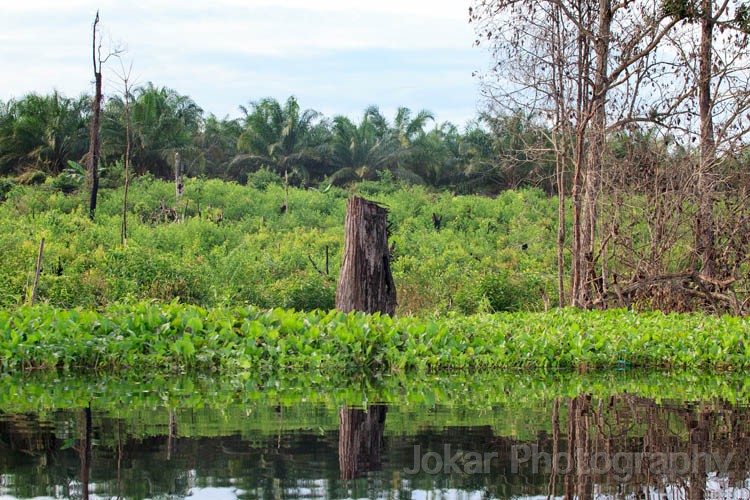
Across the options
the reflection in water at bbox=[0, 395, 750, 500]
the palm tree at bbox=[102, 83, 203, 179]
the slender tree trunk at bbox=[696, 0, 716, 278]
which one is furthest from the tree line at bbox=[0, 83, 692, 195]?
the reflection in water at bbox=[0, 395, 750, 500]

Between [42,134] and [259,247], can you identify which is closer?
[259,247]

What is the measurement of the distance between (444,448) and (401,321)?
13.4 feet

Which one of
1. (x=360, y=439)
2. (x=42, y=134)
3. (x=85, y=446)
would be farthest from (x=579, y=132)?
(x=42, y=134)

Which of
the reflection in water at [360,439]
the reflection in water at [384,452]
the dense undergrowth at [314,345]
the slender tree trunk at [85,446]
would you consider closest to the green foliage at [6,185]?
the dense undergrowth at [314,345]

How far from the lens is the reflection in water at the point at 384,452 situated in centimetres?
404

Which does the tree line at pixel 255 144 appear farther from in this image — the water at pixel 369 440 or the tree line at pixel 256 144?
the water at pixel 369 440

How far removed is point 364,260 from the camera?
32.4 ft

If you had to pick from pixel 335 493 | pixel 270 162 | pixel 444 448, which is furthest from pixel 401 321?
pixel 270 162

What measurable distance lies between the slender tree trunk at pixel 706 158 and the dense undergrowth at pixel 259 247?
2.48 metres

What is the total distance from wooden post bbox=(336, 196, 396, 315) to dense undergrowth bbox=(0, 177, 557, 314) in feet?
12.0

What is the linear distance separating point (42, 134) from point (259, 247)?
54.6 ft

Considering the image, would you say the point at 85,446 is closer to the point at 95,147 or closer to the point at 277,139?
the point at 95,147

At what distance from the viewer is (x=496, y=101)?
42.8 ft

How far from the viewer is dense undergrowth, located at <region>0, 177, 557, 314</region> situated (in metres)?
14.3
